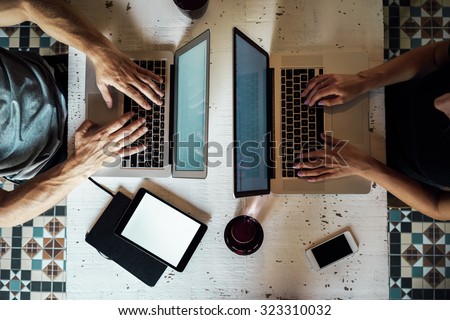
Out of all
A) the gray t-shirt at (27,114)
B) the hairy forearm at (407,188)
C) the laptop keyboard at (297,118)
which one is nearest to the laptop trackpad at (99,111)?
the gray t-shirt at (27,114)

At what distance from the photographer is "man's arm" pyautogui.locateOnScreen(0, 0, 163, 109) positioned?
1318 mm

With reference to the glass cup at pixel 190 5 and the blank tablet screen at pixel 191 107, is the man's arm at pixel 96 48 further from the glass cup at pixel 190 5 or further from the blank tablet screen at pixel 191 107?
the glass cup at pixel 190 5

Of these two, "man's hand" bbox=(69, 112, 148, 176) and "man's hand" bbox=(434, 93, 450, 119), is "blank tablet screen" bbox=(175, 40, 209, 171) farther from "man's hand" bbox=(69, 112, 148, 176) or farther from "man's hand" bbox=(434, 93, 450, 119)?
"man's hand" bbox=(434, 93, 450, 119)

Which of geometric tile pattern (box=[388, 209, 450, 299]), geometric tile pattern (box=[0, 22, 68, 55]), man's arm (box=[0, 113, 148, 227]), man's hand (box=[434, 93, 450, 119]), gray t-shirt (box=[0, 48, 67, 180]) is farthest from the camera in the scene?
geometric tile pattern (box=[0, 22, 68, 55])

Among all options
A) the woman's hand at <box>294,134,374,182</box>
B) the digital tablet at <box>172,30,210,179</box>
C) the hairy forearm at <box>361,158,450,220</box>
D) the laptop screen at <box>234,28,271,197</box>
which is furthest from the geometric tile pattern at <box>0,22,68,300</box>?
the hairy forearm at <box>361,158,450,220</box>

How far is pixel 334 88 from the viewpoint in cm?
134

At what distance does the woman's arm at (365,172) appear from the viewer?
1.33m

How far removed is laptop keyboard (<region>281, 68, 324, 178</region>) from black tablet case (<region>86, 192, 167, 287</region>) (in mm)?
611

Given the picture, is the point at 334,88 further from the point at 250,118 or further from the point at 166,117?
the point at 166,117

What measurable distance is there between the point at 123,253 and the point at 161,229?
0.16 metres

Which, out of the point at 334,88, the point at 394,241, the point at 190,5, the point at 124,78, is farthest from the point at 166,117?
the point at 394,241

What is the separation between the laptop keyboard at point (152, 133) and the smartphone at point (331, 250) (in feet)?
1.99

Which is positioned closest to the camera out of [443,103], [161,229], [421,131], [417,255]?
[443,103]
